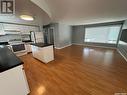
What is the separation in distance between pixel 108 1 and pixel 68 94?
2.61 m

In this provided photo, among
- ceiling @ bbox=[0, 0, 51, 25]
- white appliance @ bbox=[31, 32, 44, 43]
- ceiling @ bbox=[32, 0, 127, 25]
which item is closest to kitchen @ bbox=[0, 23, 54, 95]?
white appliance @ bbox=[31, 32, 44, 43]

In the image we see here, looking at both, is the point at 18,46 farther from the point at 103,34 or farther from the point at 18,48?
the point at 103,34

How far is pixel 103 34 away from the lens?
584cm

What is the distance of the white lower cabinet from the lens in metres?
1.04

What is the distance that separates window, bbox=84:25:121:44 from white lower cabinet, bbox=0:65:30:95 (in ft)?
20.7

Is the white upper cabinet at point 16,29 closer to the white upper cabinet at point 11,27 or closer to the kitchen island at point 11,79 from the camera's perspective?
the white upper cabinet at point 11,27

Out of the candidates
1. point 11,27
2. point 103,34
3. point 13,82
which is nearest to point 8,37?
point 11,27

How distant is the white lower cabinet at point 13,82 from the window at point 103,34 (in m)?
6.32

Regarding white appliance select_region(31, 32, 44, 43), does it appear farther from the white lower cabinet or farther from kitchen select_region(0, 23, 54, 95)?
the white lower cabinet

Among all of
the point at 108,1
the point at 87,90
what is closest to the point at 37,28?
the point at 108,1

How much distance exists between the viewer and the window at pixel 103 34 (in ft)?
17.1

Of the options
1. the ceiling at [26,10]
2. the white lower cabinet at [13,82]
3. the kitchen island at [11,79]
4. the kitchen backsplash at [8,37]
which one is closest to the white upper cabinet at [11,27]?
the kitchen backsplash at [8,37]

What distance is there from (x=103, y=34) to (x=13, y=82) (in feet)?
21.6

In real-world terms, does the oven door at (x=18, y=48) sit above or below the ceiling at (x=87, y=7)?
below
